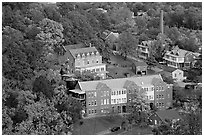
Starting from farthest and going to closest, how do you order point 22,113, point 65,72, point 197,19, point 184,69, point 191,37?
point 197,19 < point 191,37 < point 184,69 < point 65,72 < point 22,113

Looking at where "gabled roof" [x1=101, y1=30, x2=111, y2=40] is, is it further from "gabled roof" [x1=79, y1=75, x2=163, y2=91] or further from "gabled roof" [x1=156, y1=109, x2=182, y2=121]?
"gabled roof" [x1=156, y1=109, x2=182, y2=121]

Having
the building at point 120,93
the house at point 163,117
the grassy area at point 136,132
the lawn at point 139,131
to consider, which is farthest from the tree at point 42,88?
the house at point 163,117

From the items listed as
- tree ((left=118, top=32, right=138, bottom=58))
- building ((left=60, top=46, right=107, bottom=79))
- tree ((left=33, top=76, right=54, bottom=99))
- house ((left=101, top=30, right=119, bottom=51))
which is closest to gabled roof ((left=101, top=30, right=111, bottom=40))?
house ((left=101, top=30, right=119, bottom=51))

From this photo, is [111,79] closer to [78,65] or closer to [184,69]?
[78,65]

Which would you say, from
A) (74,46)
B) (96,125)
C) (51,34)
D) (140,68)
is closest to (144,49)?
(140,68)

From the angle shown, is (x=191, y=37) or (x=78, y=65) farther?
(x=191, y=37)

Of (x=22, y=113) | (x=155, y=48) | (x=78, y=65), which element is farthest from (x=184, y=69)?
(x=22, y=113)

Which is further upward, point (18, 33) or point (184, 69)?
point (18, 33)
